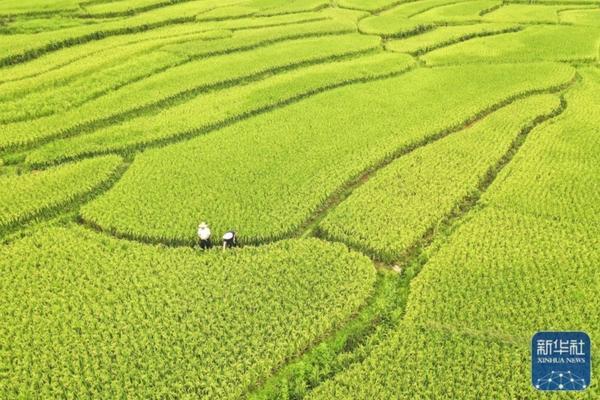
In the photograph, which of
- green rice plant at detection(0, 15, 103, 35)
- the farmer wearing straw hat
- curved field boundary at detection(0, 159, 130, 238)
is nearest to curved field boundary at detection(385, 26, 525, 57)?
curved field boundary at detection(0, 159, 130, 238)

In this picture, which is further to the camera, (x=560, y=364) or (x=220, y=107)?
(x=220, y=107)

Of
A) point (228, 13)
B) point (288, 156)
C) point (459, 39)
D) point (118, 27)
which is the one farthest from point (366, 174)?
point (228, 13)

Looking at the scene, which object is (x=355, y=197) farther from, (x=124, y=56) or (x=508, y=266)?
(x=124, y=56)

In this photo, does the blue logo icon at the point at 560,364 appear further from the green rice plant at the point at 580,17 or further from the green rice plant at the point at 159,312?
the green rice plant at the point at 580,17

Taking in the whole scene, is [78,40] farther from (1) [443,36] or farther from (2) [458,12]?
(2) [458,12]

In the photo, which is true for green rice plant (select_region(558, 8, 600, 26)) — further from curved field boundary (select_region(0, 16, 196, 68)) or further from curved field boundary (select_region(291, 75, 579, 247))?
curved field boundary (select_region(0, 16, 196, 68))
